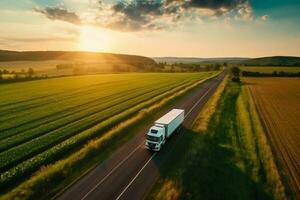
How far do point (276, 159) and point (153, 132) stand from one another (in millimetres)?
12998

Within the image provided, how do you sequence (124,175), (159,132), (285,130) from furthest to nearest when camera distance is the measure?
(285,130), (159,132), (124,175)

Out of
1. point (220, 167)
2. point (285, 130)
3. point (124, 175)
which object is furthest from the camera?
point (285, 130)

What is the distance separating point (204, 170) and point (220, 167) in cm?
188

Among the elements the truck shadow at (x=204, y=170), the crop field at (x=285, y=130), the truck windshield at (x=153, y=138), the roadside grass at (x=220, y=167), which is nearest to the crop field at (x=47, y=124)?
the truck windshield at (x=153, y=138)

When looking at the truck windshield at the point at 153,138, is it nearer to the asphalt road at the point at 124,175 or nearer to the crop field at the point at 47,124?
the asphalt road at the point at 124,175

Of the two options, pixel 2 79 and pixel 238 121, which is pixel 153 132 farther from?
pixel 2 79

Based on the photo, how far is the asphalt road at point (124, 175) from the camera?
60.9 feet

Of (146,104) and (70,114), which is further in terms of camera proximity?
(146,104)

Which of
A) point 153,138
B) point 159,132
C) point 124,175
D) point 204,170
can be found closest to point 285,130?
point 204,170

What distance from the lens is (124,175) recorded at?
21281 mm

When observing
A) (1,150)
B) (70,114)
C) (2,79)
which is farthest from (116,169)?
(2,79)

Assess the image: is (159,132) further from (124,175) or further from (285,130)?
(285,130)

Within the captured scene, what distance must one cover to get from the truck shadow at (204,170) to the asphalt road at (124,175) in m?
0.71

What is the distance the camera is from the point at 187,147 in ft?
89.0
